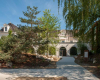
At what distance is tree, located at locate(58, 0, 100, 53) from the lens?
6.20 metres

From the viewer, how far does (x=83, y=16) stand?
6.40 m

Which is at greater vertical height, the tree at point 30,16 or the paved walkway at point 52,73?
the tree at point 30,16

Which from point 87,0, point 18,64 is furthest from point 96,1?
point 18,64

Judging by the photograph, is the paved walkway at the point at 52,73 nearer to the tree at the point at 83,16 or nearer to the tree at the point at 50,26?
the tree at the point at 83,16

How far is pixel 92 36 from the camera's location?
9570 millimetres

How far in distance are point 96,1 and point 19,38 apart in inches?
274

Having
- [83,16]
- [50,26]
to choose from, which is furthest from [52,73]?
[50,26]

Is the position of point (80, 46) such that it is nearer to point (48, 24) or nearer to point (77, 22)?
point (48, 24)

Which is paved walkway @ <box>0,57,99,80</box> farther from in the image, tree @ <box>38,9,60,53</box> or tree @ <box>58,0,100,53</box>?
tree @ <box>38,9,60,53</box>

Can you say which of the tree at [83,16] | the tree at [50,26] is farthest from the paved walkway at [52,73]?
the tree at [50,26]

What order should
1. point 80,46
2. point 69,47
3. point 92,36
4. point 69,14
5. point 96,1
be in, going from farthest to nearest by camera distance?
point 69,47 → point 80,46 → point 92,36 → point 69,14 → point 96,1

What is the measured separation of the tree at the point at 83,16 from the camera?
6.20 metres

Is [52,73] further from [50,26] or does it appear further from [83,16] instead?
[50,26]

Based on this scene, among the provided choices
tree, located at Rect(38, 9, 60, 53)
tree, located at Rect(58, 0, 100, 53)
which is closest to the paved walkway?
tree, located at Rect(58, 0, 100, 53)
